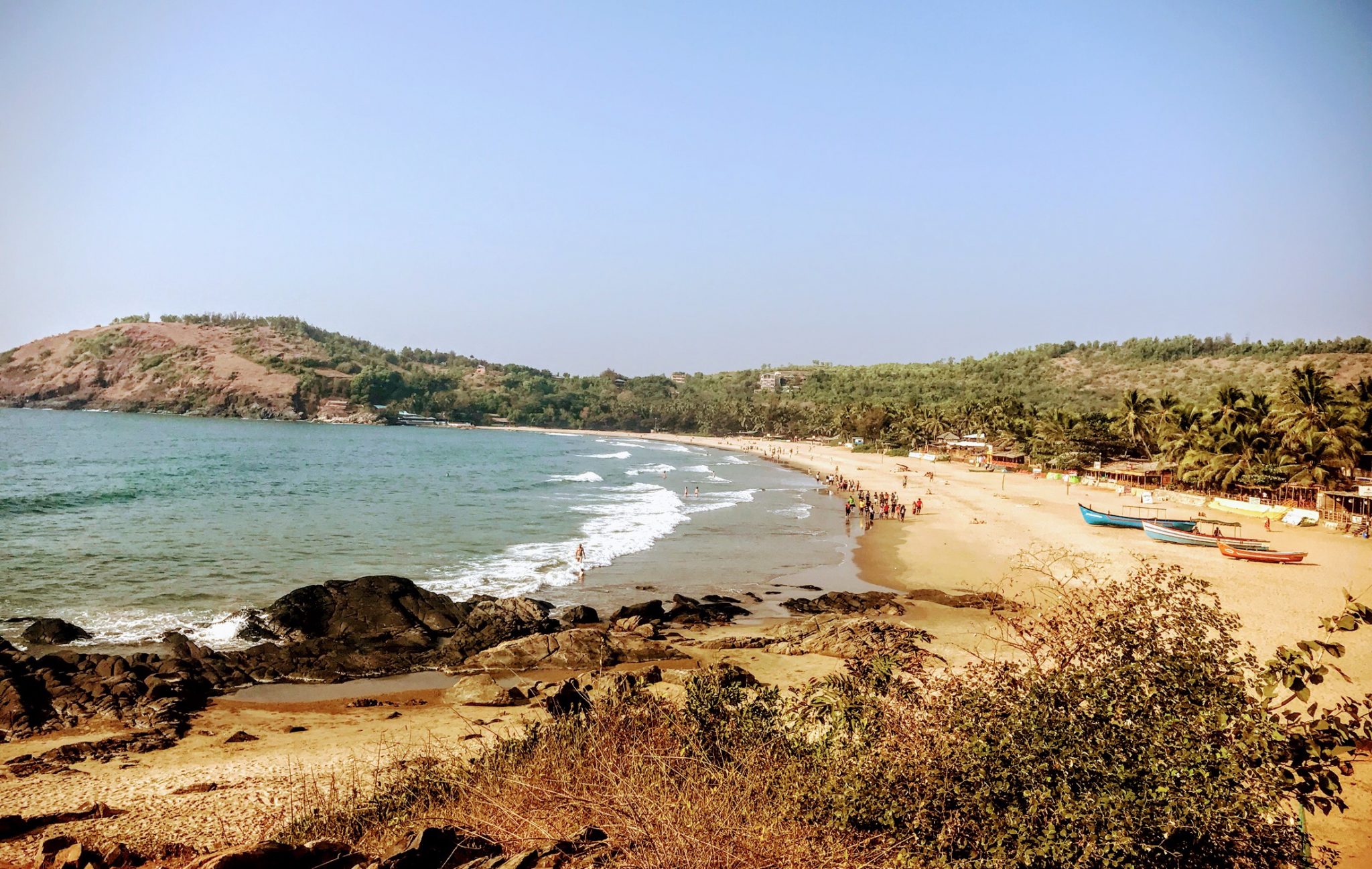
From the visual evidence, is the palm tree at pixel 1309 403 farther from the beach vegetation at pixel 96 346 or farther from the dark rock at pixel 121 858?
the beach vegetation at pixel 96 346

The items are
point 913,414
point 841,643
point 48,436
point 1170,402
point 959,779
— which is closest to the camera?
point 959,779

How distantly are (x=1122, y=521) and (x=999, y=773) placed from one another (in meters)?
34.6

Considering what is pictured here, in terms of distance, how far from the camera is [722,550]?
31.6 metres

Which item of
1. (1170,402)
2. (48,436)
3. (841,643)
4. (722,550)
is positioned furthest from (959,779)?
(48,436)

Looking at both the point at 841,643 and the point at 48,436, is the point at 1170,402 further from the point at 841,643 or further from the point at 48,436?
the point at 48,436

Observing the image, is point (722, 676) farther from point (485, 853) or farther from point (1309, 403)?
point (1309, 403)

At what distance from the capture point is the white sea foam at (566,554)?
24.5 meters

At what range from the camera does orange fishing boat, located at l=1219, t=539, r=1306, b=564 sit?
25.8 meters

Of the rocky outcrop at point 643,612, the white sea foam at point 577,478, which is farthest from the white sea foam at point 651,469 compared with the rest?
the rocky outcrop at point 643,612

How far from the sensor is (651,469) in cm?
7900

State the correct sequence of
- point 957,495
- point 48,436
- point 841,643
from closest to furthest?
point 841,643
point 957,495
point 48,436

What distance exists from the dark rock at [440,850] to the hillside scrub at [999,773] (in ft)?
0.46

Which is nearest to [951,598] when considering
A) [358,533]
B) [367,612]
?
[367,612]

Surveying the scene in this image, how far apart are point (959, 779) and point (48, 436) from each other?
379 ft
